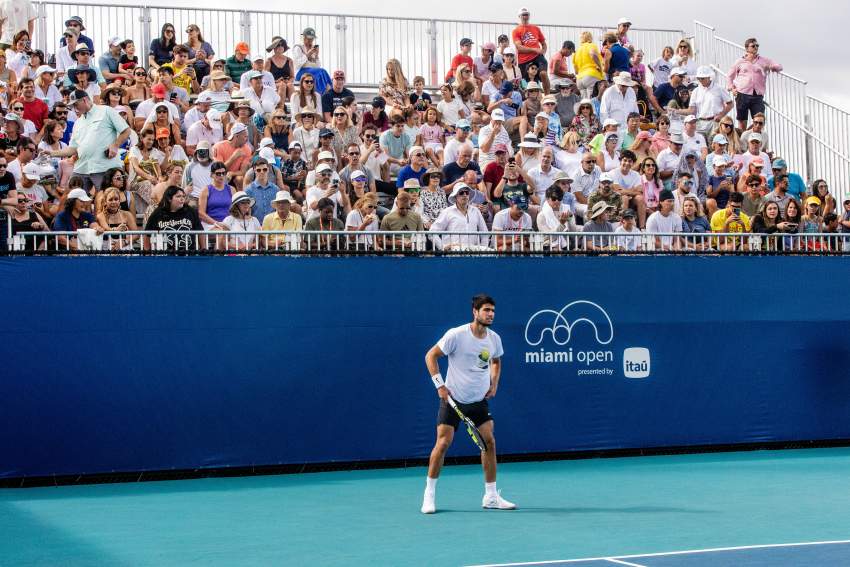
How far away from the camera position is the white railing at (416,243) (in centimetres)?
1455

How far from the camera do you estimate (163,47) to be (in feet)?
68.6

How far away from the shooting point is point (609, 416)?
54.4 feet

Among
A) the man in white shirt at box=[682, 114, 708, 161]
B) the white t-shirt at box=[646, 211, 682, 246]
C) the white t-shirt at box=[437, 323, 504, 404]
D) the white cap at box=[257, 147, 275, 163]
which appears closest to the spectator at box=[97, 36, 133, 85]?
the white cap at box=[257, 147, 275, 163]

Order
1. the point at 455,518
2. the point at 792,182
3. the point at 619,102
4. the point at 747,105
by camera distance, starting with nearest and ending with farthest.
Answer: the point at 455,518, the point at 792,182, the point at 619,102, the point at 747,105

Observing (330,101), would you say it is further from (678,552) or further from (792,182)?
(678,552)

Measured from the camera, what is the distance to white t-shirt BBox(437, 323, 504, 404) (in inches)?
485

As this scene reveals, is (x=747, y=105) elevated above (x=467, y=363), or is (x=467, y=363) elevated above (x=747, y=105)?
(x=747, y=105)

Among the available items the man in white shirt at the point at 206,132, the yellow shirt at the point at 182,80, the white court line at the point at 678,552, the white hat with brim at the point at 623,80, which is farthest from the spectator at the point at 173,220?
the white hat with brim at the point at 623,80

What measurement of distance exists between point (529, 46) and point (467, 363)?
11.9 meters

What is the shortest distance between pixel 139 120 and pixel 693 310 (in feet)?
28.1

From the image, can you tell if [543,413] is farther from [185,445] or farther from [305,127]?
[305,127]

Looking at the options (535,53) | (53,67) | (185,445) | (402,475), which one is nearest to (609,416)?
(402,475)

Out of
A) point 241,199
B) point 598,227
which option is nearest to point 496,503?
point 241,199

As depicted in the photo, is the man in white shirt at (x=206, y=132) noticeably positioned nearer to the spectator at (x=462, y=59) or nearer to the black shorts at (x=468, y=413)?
the spectator at (x=462, y=59)
